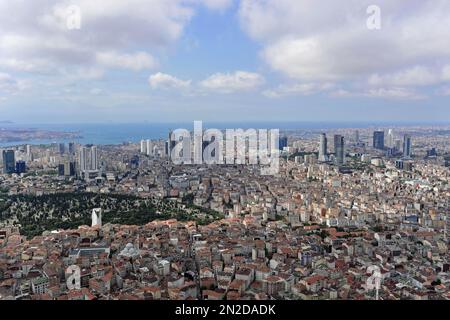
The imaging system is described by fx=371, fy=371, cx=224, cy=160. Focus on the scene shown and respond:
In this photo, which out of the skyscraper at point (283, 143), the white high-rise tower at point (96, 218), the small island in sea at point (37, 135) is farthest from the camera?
the skyscraper at point (283, 143)

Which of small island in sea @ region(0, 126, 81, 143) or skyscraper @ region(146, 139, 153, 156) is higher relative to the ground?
small island in sea @ region(0, 126, 81, 143)

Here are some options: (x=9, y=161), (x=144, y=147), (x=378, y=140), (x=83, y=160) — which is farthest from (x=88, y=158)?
(x=378, y=140)

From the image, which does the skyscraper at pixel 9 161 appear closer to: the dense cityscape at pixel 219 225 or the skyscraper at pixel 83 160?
the dense cityscape at pixel 219 225

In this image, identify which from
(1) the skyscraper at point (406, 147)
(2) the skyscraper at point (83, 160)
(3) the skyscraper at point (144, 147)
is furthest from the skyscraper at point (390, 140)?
(2) the skyscraper at point (83, 160)

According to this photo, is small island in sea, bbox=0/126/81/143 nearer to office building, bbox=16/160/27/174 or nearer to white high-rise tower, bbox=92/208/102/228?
office building, bbox=16/160/27/174

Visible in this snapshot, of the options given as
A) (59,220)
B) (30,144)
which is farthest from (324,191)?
(30,144)

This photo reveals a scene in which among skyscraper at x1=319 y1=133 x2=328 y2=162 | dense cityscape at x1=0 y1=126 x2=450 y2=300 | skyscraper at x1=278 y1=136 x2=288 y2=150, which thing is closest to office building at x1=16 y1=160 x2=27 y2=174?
dense cityscape at x1=0 y1=126 x2=450 y2=300
